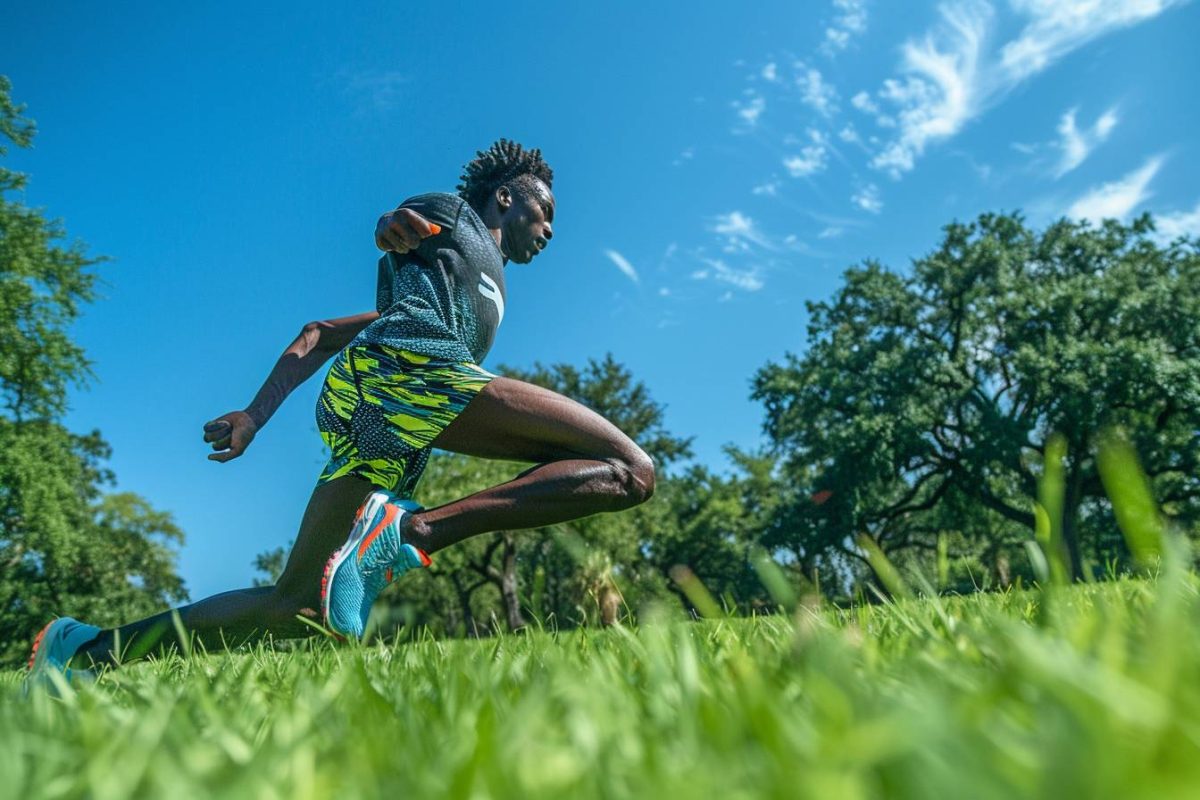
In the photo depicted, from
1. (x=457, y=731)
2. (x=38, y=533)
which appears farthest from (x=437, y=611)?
(x=457, y=731)

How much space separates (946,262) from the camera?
26.7m

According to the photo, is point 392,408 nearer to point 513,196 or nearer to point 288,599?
point 288,599

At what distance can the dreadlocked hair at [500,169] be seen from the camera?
14.0ft

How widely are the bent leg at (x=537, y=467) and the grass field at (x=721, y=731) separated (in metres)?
1.68

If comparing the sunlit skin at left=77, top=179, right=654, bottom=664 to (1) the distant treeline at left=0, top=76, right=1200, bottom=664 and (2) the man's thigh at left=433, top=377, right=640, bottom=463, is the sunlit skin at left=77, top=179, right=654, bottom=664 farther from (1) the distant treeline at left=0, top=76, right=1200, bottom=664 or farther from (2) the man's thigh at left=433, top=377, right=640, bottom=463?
(1) the distant treeline at left=0, top=76, right=1200, bottom=664

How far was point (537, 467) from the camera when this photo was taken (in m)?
3.17

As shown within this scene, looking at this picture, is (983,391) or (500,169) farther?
(983,391)

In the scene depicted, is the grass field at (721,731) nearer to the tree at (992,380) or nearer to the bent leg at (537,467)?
the bent leg at (537,467)

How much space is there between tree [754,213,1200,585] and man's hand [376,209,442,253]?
2024cm

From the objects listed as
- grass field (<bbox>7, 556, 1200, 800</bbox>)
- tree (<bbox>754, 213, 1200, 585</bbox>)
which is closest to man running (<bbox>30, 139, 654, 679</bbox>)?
grass field (<bbox>7, 556, 1200, 800</bbox>)

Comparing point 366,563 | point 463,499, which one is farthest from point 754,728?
point 463,499

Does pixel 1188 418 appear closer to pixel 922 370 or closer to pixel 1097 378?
pixel 1097 378

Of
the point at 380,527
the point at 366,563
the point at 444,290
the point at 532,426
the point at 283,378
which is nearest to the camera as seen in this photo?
the point at 366,563

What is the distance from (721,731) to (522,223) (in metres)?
3.69
